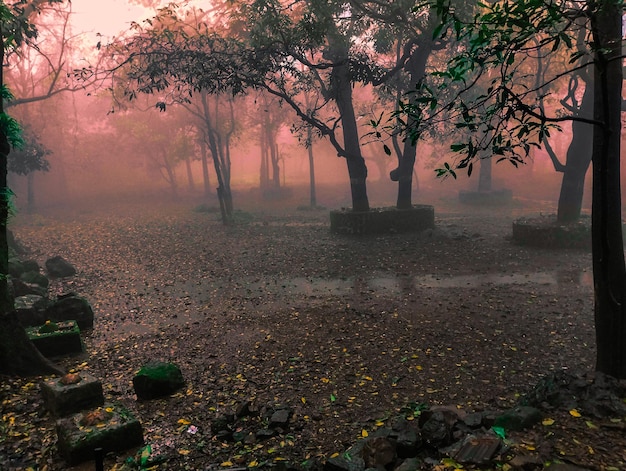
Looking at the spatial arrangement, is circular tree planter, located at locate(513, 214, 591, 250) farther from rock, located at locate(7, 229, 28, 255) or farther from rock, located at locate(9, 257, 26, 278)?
rock, located at locate(7, 229, 28, 255)

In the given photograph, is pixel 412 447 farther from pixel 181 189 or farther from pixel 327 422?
pixel 181 189

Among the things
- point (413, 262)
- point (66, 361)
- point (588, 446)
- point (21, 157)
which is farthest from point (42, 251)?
point (588, 446)

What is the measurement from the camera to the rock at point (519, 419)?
16.4 feet

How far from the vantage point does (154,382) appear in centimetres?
692

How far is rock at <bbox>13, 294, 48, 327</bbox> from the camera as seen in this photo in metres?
9.73

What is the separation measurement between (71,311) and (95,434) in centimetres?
569

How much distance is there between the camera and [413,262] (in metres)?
15.3

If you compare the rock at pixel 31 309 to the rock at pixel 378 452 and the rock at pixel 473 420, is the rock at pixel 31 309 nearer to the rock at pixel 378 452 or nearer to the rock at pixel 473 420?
the rock at pixel 378 452

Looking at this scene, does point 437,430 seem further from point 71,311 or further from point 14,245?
point 14,245

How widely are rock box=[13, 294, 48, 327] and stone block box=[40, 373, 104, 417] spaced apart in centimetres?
385

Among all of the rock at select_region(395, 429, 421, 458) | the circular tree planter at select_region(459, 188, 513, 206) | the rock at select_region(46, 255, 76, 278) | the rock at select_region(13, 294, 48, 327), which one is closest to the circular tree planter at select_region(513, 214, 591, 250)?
the rock at select_region(395, 429, 421, 458)

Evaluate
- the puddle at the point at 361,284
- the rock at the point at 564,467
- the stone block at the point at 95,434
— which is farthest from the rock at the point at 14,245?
the rock at the point at 564,467

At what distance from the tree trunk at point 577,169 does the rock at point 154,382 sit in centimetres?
1637

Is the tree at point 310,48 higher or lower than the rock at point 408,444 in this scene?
higher
